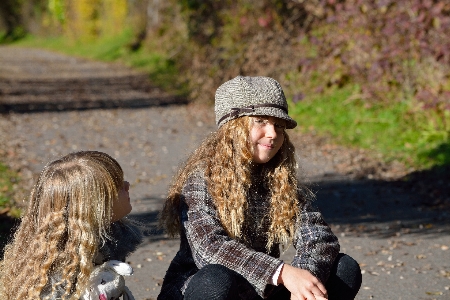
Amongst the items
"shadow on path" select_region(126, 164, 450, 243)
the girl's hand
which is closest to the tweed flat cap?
the girl's hand

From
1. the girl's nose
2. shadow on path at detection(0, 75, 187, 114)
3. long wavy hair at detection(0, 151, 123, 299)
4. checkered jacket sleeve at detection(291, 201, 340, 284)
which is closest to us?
long wavy hair at detection(0, 151, 123, 299)

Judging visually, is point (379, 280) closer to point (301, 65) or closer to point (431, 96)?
point (431, 96)

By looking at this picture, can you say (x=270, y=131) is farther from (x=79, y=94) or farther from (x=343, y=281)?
(x=79, y=94)

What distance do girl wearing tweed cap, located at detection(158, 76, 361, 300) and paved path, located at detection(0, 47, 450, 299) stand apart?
1.33 ft

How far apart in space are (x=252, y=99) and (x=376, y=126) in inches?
311

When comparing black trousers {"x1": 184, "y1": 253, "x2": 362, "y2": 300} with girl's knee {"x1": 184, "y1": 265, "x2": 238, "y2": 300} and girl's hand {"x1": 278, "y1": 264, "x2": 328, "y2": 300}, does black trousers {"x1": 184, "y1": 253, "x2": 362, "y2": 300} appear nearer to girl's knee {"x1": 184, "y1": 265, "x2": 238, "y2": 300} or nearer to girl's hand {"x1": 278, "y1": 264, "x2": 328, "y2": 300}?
girl's knee {"x1": 184, "y1": 265, "x2": 238, "y2": 300}

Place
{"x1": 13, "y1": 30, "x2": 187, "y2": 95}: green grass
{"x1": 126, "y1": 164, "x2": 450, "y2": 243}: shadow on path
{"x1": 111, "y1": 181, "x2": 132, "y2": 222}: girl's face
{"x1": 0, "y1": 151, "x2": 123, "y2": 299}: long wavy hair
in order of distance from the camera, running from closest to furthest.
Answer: {"x1": 0, "y1": 151, "x2": 123, "y2": 299}: long wavy hair → {"x1": 111, "y1": 181, "x2": 132, "y2": 222}: girl's face → {"x1": 126, "y1": 164, "x2": 450, "y2": 243}: shadow on path → {"x1": 13, "y1": 30, "x2": 187, "y2": 95}: green grass

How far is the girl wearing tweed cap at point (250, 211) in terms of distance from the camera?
3.18 metres

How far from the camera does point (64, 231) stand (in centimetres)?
296

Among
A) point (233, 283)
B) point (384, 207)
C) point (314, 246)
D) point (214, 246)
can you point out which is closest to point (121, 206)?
point (214, 246)

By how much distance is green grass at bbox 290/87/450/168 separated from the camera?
926 cm

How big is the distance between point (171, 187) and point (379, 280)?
230 cm

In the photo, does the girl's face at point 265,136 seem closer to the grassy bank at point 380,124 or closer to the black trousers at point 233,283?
the black trousers at point 233,283

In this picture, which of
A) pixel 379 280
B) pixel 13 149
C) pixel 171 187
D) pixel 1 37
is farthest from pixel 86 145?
pixel 1 37
